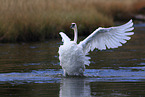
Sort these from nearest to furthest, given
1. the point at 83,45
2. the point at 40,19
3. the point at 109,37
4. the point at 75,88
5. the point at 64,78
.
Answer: the point at 75,88, the point at 64,78, the point at 83,45, the point at 109,37, the point at 40,19

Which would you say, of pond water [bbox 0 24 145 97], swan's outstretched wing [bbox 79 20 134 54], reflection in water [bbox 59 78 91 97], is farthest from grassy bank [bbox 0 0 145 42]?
reflection in water [bbox 59 78 91 97]

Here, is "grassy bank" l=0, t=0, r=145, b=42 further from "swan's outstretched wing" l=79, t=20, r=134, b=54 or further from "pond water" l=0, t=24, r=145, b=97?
"swan's outstretched wing" l=79, t=20, r=134, b=54

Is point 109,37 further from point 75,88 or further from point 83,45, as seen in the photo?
point 75,88

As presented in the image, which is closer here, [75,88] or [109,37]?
[75,88]

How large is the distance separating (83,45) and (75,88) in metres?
2.42

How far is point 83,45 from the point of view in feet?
35.4

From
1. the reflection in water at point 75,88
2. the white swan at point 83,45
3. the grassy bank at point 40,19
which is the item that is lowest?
the reflection in water at point 75,88

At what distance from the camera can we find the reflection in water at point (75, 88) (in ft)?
25.8

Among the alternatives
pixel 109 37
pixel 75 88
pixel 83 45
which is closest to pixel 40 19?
pixel 109 37

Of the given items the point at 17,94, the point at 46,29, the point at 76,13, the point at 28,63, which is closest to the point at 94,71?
the point at 28,63

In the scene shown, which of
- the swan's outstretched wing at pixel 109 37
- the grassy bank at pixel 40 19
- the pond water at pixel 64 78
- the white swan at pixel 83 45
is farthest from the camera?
the grassy bank at pixel 40 19

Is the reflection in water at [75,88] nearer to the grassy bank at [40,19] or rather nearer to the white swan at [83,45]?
the white swan at [83,45]

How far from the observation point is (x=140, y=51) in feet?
49.8

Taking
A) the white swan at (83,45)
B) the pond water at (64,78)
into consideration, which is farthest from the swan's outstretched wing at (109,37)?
the pond water at (64,78)
